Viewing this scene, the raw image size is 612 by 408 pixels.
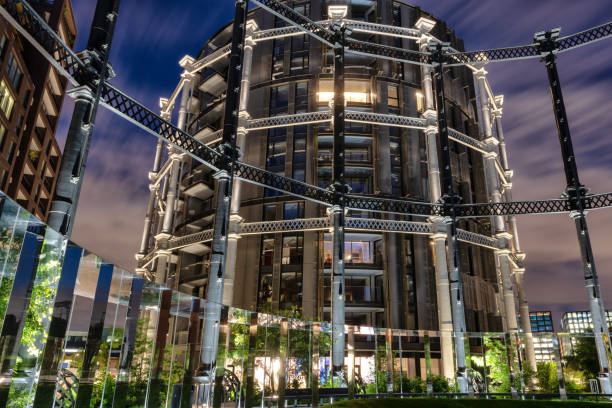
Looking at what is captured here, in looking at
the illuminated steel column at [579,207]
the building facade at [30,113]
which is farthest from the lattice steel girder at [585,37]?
the building facade at [30,113]

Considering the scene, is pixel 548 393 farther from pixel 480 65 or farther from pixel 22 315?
pixel 480 65

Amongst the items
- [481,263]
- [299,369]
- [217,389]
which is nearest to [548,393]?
[299,369]

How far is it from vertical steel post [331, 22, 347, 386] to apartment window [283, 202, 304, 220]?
18.7 metres

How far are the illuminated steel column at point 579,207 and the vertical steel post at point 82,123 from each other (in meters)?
25.9

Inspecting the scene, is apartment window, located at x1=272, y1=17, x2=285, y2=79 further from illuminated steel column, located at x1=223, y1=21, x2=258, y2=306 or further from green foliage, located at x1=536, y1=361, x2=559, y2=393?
green foliage, located at x1=536, y1=361, x2=559, y2=393

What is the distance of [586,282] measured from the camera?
82.1 feet

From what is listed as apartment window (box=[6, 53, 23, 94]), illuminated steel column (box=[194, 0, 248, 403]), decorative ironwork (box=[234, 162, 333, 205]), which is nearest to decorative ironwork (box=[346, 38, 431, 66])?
illuminated steel column (box=[194, 0, 248, 403])

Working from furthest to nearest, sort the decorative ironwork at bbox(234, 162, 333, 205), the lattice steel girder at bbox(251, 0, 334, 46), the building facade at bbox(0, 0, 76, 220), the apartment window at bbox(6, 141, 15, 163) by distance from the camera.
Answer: the apartment window at bbox(6, 141, 15, 163)
the building facade at bbox(0, 0, 76, 220)
the lattice steel girder at bbox(251, 0, 334, 46)
the decorative ironwork at bbox(234, 162, 333, 205)

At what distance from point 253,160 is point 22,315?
40.1 m

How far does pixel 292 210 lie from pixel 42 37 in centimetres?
3403

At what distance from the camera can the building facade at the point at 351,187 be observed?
127 feet

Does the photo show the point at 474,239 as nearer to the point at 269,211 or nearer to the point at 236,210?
the point at 236,210

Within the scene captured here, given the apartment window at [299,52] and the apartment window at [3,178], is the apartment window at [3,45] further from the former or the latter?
the apartment window at [299,52]

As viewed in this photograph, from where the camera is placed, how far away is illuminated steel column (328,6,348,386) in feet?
72.2
